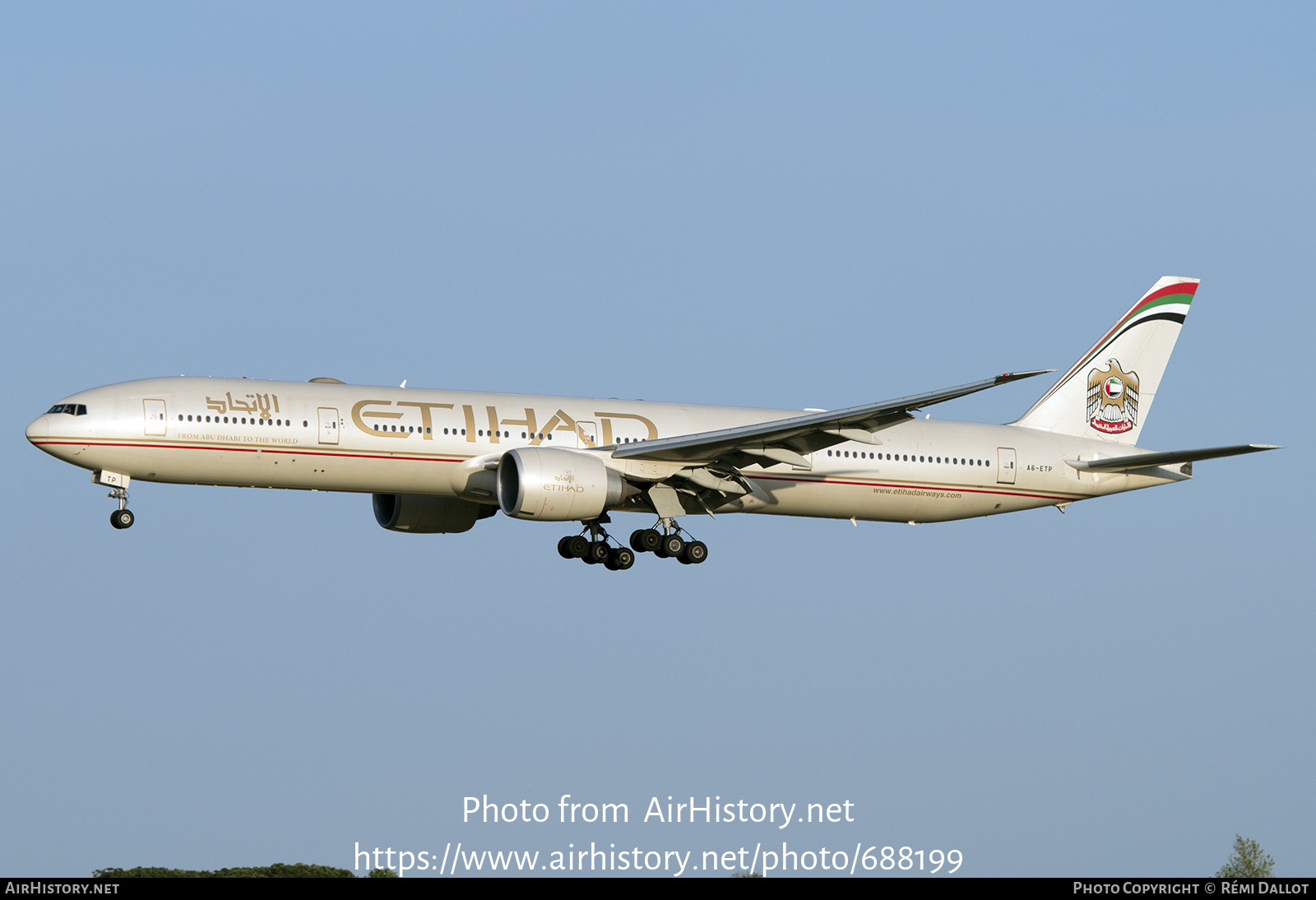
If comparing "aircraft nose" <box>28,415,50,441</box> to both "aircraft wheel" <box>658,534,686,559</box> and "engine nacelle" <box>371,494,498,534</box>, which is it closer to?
"engine nacelle" <box>371,494,498,534</box>

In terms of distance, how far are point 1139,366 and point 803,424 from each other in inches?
585

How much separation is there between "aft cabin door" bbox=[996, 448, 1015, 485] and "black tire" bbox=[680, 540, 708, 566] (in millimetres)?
8233

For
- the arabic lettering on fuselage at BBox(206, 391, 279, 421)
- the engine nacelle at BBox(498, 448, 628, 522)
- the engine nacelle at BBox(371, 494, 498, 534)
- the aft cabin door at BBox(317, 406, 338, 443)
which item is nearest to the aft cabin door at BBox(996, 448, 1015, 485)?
the engine nacelle at BBox(498, 448, 628, 522)

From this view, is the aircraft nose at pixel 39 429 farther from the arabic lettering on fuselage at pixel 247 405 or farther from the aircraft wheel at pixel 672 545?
the aircraft wheel at pixel 672 545

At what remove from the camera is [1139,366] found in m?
50.7

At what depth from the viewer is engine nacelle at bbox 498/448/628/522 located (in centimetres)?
4000

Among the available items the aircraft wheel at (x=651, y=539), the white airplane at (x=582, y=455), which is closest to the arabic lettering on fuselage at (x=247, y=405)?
the white airplane at (x=582, y=455)

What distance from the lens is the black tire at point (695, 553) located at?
44.3 m

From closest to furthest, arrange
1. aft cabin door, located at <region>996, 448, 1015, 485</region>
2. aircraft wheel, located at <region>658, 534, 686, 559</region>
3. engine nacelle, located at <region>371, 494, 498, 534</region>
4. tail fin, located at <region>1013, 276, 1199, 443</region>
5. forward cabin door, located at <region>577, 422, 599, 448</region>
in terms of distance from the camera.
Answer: forward cabin door, located at <region>577, 422, 599, 448</region>
aircraft wheel, located at <region>658, 534, 686, 559</region>
engine nacelle, located at <region>371, 494, 498, 534</region>
aft cabin door, located at <region>996, 448, 1015, 485</region>
tail fin, located at <region>1013, 276, 1199, 443</region>

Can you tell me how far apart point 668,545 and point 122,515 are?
1284cm

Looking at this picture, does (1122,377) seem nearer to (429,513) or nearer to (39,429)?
(429,513)

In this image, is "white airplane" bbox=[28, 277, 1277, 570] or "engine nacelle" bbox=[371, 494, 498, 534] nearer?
"white airplane" bbox=[28, 277, 1277, 570]

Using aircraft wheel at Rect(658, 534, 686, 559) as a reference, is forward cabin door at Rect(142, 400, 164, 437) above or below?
above
